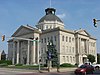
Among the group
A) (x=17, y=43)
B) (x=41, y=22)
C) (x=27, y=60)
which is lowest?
(x=27, y=60)

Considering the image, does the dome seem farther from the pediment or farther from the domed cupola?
the pediment

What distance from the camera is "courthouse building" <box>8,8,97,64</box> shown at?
3287 inches

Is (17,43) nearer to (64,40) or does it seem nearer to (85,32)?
(64,40)

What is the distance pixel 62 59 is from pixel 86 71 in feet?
159

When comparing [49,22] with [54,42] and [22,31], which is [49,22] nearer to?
[22,31]

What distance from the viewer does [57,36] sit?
82.3 m

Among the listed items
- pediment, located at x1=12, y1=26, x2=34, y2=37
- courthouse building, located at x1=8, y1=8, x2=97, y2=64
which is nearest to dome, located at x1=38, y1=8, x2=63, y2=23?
courthouse building, located at x1=8, y1=8, x2=97, y2=64

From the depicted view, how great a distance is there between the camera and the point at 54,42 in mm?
84062

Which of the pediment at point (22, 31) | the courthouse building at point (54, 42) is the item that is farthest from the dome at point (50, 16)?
the pediment at point (22, 31)

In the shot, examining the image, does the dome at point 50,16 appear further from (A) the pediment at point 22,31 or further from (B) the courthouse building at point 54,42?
(A) the pediment at point 22,31

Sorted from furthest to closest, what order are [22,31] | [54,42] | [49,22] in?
[49,22]
[22,31]
[54,42]

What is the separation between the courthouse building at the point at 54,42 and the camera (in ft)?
274

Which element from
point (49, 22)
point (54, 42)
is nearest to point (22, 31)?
point (49, 22)

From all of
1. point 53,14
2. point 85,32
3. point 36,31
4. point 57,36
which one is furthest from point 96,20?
point 53,14
